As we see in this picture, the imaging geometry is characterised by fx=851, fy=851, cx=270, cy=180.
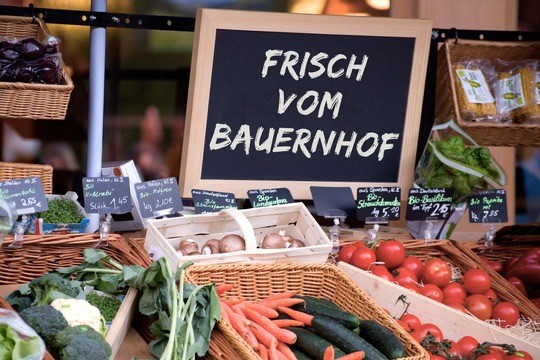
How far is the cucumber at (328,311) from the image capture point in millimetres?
2838

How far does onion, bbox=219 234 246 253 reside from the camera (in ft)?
10.5

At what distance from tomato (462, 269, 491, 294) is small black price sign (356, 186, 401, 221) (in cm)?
46

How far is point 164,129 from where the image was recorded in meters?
5.61

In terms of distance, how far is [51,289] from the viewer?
2.76m

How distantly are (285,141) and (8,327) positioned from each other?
6.90 ft

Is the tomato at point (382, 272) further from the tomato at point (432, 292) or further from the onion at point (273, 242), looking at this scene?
the onion at point (273, 242)

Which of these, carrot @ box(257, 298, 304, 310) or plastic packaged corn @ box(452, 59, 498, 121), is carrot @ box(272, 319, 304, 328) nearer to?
carrot @ box(257, 298, 304, 310)

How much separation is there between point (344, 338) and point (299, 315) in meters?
0.24

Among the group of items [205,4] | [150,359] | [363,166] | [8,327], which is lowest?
[150,359]

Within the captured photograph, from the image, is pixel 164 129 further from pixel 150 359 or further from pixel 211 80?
pixel 150 359

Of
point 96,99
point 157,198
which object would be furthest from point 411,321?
point 96,99

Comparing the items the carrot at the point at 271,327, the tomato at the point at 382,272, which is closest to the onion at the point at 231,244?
the carrot at the point at 271,327

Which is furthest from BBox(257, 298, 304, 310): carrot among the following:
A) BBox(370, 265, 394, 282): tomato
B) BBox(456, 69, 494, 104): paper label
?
BBox(456, 69, 494, 104): paper label

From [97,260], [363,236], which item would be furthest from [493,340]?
[97,260]
